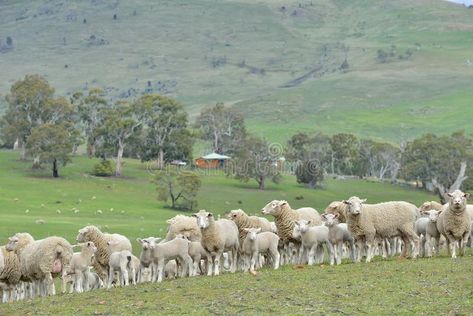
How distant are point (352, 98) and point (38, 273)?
17668cm

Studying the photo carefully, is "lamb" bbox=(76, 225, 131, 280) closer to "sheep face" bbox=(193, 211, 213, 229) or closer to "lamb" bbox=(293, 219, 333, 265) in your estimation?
"sheep face" bbox=(193, 211, 213, 229)

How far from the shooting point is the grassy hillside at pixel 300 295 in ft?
54.5

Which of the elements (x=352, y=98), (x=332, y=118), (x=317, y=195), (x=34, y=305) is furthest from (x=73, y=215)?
(x=352, y=98)

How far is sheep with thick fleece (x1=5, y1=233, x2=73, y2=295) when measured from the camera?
22.7m

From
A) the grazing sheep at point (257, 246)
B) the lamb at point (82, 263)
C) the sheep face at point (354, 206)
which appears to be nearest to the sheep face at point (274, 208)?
the grazing sheep at point (257, 246)

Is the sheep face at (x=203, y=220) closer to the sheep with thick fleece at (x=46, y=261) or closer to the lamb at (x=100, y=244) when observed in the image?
the lamb at (x=100, y=244)

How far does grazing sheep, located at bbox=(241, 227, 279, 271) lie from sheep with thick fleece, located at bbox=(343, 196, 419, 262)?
7.51 ft

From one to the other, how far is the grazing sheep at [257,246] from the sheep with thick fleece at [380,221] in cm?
229

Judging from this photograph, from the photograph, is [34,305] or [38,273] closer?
[34,305]

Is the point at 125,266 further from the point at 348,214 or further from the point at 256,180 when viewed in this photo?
the point at 256,180

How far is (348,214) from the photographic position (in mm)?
25094

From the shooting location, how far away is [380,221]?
2519cm

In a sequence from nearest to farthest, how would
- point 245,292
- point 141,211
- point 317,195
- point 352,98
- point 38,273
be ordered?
point 245,292, point 38,273, point 141,211, point 317,195, point 352,98

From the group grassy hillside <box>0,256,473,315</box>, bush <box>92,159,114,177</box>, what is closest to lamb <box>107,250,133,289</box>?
grassy hillside <box>0,256,473,315</box>
